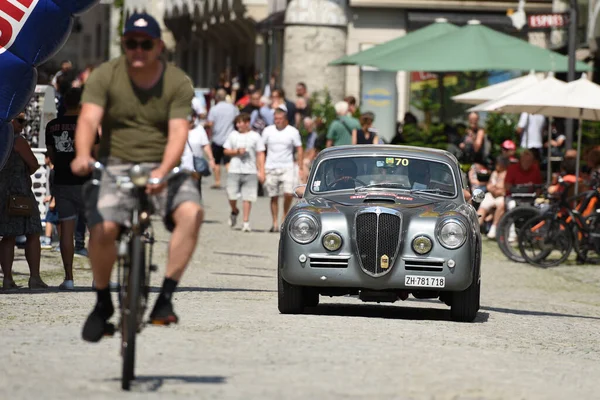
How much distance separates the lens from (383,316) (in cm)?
1343

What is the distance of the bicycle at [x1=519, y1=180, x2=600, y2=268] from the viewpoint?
816 inches

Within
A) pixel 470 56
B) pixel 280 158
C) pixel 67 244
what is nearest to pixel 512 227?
pixel 280 158

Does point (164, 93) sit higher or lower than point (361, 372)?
higher

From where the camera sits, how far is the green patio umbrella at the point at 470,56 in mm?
26172

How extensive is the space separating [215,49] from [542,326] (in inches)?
1740

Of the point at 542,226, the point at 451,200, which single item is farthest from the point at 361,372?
the point at 542,226

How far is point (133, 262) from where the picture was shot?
812cm

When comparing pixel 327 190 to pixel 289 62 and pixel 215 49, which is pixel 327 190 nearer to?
pixel 289 62

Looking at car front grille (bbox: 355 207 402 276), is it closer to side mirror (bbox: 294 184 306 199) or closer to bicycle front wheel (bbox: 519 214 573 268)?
side mirror (bbox: 294 184 306 199)

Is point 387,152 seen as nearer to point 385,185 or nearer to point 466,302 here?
point 385,185

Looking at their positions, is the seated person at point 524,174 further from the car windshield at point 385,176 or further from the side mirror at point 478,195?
the side mirror at point 478,195

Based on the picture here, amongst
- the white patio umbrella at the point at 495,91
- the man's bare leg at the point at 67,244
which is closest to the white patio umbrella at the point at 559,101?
the white patio umbrella at the point at 495,91

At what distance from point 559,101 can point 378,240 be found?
10.2 m

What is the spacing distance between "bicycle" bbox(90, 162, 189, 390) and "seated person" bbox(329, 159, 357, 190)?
18.6ft
